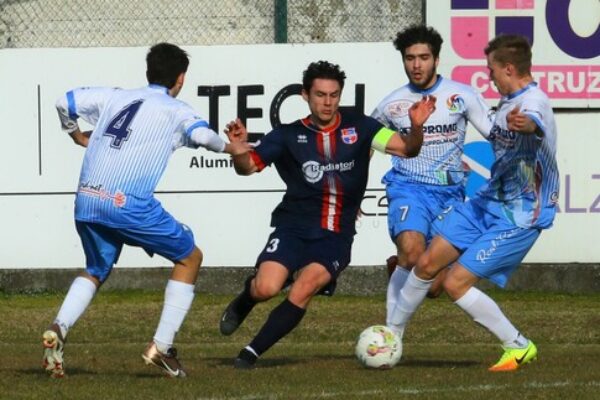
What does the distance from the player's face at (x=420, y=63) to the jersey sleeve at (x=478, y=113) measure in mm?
323

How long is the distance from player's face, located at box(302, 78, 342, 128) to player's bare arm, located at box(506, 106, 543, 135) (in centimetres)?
136

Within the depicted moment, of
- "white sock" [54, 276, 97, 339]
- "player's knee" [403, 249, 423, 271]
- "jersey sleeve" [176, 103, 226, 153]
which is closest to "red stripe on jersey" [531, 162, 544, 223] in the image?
"player's knee" [403, 249, 423, 271]

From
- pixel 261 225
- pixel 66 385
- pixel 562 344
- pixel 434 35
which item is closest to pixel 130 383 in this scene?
pixel 66 385

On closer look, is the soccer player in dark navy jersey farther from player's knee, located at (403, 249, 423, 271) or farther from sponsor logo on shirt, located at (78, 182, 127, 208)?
sponsor logo on shirt, located at (78, 182, 127, 208)

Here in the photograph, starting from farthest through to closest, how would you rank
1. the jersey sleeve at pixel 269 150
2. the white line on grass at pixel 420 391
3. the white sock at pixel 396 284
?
the white sock at pixel 396 284 → the jersey sleeve at pixel 269 150 → the white line on grass at pixel 420 391

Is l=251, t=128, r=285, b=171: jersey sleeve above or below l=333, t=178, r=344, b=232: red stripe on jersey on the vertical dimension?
above

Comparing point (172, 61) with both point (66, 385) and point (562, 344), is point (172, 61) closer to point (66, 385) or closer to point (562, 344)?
point (66, 385)

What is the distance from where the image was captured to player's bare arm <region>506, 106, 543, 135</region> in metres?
9.12

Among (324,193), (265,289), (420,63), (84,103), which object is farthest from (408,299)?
(84,103)

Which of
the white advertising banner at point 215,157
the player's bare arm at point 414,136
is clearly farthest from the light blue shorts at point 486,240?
the white advertising banner at point 215,157

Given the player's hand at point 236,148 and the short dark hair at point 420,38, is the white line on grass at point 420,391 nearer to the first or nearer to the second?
the player's hand at point 236,148

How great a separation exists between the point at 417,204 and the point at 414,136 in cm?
163

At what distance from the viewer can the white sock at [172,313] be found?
9.23m

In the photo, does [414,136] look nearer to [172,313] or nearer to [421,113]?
[421,113]
